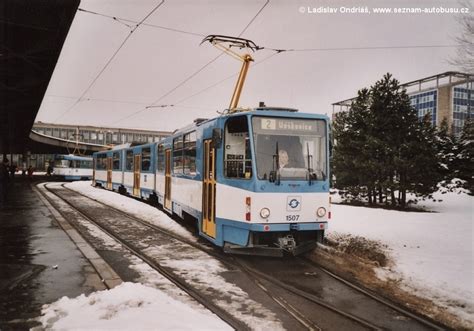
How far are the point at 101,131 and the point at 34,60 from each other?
94.9 meters

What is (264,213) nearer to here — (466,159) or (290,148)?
(290,148)

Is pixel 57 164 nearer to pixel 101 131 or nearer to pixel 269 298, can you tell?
pixel 269 298

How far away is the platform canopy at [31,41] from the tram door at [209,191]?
163 inches

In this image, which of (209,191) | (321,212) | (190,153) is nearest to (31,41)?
(190,153)

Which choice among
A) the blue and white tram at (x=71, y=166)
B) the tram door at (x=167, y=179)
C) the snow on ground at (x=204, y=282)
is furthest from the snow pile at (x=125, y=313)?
the blue and white tram at (x=71, y=166)

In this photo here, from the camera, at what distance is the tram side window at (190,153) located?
11.1m

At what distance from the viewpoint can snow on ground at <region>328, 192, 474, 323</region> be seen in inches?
246

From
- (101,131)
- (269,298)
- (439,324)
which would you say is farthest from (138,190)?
(101,131)

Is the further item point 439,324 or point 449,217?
point 449,217

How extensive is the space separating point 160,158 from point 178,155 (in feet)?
13.8

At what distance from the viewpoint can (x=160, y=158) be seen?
675 inches

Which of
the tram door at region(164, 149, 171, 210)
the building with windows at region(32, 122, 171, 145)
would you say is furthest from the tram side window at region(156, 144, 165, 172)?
the building with windows at region(32, 122, 171, 145)

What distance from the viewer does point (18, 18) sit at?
32.8 ft

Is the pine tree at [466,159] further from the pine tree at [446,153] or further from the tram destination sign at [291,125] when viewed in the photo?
the tram destination sign at [291,125]
